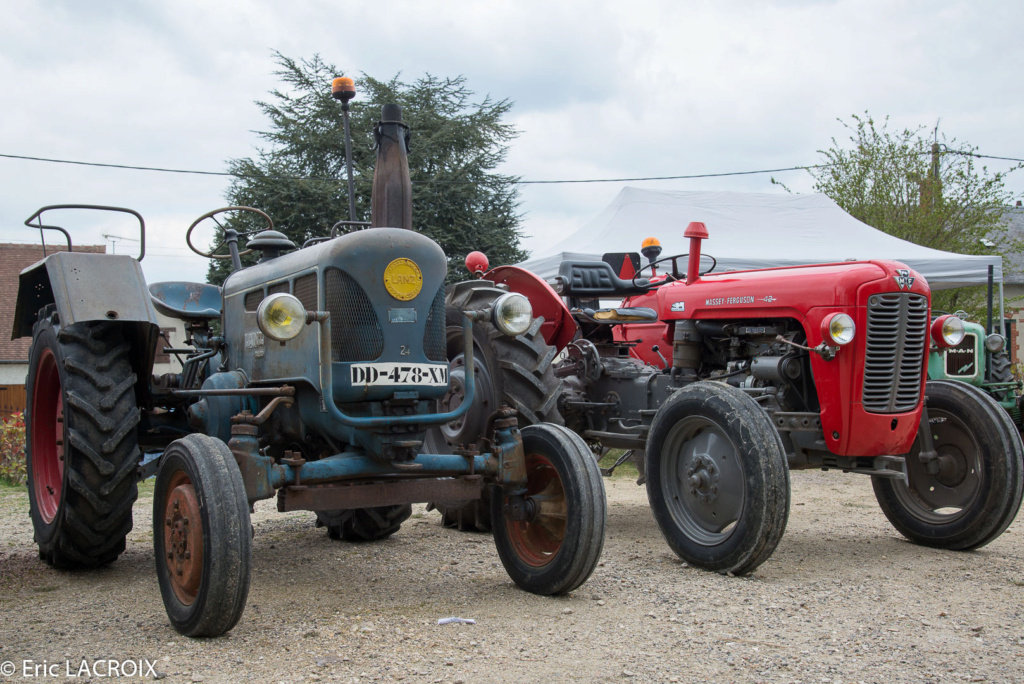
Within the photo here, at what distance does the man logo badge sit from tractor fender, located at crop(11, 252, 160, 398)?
3.73m

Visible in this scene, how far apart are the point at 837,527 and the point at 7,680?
4.85m

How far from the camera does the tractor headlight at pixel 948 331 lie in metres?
5.54

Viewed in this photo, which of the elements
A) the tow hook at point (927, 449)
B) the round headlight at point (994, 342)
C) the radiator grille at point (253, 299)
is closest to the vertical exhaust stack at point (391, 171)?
the radiator grille at point (253, 299)

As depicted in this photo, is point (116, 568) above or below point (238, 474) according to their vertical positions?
below

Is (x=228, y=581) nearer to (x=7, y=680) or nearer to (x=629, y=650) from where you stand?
(x=7, y=680)

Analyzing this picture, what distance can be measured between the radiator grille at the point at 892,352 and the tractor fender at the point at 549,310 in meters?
1.87

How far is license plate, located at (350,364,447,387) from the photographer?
3441 millimetres

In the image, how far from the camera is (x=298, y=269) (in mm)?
3771

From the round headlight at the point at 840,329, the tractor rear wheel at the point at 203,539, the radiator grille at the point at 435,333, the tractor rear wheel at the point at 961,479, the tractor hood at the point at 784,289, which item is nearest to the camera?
the tractor rear wheel at the point at 203,539

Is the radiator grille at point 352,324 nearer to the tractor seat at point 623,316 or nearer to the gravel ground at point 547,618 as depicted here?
the gravel ground at point 547,618

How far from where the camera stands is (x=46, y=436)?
188 inches

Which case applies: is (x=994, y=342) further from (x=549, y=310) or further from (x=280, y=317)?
(x=280, y=317)

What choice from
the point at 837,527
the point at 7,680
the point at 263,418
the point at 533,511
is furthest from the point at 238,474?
the point at 837,527

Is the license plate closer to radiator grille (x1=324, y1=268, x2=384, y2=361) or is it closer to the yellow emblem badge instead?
radiator grille (x1=324, y1=268, x2=384, y2=361)
